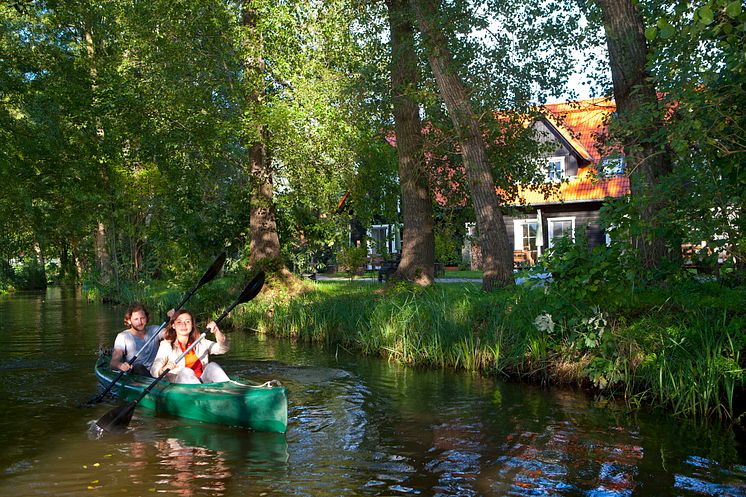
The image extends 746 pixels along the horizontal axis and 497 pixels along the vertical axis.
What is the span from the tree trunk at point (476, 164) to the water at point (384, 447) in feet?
10.5

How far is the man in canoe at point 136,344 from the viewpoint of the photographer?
1055cm

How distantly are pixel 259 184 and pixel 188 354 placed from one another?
35.1 ft

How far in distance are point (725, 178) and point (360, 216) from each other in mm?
12065

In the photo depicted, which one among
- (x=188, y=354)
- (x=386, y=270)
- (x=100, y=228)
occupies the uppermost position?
(x=100, y=228)

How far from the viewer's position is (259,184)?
19.9 m

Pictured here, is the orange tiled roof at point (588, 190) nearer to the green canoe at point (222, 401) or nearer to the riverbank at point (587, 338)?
the riverbank at point (587, 338)

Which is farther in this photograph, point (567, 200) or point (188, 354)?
point (567, 200)

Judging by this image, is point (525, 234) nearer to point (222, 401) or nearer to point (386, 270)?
point (386, 270)

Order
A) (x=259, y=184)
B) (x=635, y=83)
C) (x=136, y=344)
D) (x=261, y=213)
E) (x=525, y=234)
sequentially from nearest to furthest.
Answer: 1. (x=136, y=344)
2. (x=635, y=83)
3. (x=259, y=184)
4. (x=261, y=213)
5. (x=525, y=234)

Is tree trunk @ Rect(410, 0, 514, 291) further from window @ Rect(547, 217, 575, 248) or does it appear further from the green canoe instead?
window @ Rect(547, 217, 575, 248)

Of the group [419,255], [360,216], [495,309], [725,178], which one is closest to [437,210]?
[360,216]

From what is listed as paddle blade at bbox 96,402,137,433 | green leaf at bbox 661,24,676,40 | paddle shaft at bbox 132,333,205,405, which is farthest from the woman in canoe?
green leaf at bbox 661,24,676,40

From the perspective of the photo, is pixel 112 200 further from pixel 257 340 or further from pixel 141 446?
pixel 141 446

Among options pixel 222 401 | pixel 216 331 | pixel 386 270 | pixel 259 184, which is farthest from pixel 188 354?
pixel 386 270
